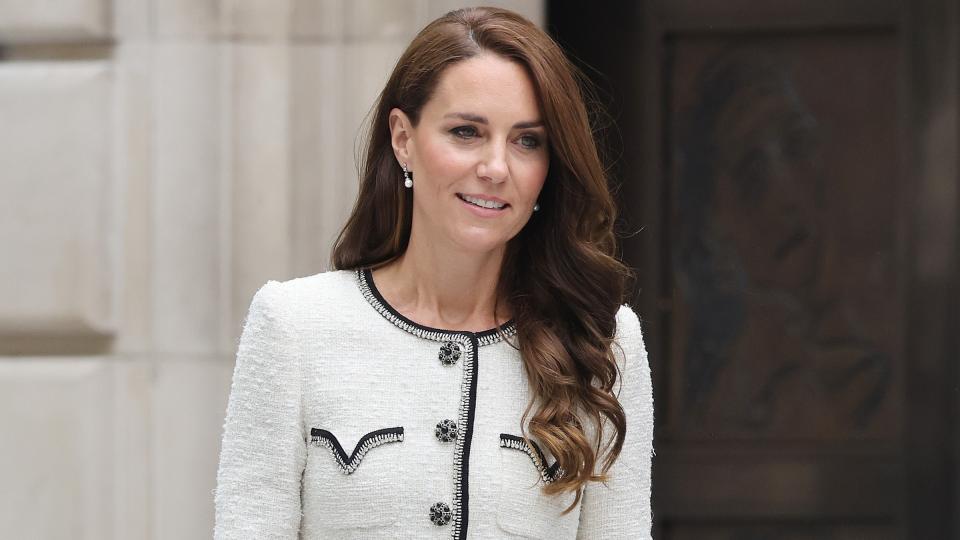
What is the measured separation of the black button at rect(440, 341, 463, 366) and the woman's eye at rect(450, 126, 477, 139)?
382 mm

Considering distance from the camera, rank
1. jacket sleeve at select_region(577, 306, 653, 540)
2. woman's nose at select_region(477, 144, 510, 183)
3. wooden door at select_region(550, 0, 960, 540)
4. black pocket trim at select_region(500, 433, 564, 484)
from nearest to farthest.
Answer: woman's nose at select_region(477, 144, 510, 183)
black pocket trim at select_region(500, 433, 564, 484)
jacket sleeve at select_region(577, 306, 653, 540)
wooden door at select_region(550, 0, 960, 540)

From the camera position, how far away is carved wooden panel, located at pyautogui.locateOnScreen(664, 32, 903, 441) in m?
4.43

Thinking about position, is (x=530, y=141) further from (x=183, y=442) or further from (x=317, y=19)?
(x=183, y=442)

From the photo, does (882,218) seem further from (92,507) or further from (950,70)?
(92,507)

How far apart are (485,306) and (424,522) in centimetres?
43

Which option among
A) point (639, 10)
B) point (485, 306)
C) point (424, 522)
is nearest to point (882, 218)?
point (639, 10)

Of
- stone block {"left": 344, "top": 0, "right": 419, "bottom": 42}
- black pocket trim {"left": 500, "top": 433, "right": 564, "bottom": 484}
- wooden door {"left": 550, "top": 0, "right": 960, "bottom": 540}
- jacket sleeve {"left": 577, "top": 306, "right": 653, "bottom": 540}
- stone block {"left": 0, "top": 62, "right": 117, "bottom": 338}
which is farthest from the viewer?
wooden door {"left": 550, "top": 0, "right": 960, "bottom": 540}

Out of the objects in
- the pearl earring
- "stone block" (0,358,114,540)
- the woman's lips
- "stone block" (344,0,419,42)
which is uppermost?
"stone block" (344,0,419,42)

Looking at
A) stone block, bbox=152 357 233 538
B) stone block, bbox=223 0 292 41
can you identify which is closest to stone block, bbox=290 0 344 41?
stone block, bbox=223 0 292 41

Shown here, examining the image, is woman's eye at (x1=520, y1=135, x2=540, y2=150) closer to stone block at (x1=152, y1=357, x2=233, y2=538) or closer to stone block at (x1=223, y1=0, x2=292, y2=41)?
stone block at (x1=223, y1=0, x2=292, y2=41)

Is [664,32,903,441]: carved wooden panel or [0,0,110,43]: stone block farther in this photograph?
[664,32,903,441]: carved wooden panel

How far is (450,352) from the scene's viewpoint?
8.49ft

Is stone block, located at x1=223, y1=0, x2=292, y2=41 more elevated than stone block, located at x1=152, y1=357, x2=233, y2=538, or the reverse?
stone block, located at x1=223, y1=0, x2=292, y2=41

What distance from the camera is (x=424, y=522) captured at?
247 centimetres
